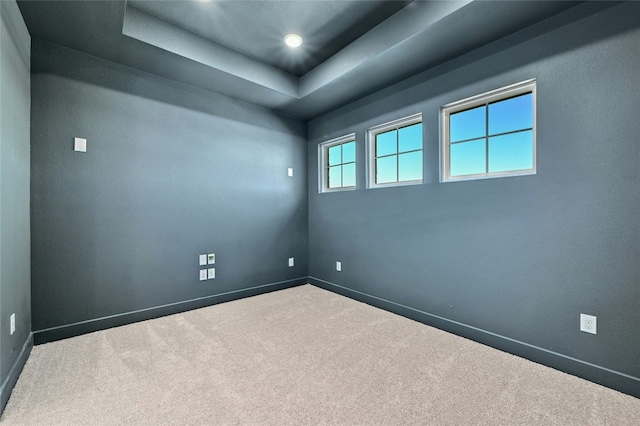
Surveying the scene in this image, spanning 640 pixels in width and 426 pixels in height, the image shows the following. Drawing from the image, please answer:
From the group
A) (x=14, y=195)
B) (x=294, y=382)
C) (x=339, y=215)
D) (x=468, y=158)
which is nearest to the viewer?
(x=294, y=382)

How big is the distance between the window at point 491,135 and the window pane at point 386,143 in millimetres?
625

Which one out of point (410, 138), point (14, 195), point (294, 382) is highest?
point (410, 138)

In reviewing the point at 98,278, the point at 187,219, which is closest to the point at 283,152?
the point at 187,219

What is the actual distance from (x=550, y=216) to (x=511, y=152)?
593 mm

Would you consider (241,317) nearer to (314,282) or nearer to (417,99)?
(314,282)

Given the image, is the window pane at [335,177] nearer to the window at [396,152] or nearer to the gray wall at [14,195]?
the window at [396,152]

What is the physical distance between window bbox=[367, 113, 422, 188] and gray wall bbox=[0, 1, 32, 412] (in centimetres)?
299

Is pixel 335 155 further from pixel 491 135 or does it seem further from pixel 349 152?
pixel 491 135

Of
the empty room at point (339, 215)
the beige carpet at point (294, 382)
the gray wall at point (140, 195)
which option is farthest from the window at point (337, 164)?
the beige carpet at point (294, 382)

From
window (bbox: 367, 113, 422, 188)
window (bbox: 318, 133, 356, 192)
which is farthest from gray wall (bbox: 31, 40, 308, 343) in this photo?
window (bbox: 367, 113, 422, 188)

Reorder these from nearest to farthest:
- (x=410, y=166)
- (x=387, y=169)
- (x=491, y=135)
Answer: (x=491, y=135), (x=410, y=166), (x=387, y=169)

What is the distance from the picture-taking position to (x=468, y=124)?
2.54 meters

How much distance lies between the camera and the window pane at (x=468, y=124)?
2.45 m

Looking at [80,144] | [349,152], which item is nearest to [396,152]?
[349,152]
